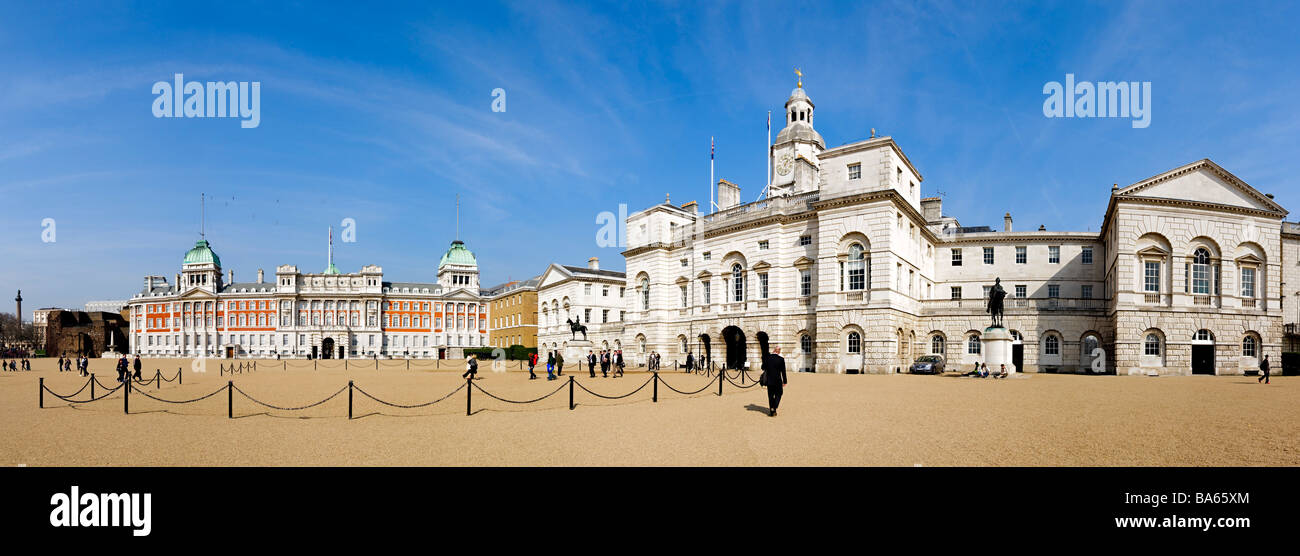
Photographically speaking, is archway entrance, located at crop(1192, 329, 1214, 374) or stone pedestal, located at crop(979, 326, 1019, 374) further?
archway entrance, located at crop(1192, 329, 1214, 374)

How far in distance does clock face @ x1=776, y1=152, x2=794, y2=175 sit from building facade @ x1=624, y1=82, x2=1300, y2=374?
9.45 m

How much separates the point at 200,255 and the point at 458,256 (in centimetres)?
4463

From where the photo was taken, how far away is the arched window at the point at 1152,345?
3366cm

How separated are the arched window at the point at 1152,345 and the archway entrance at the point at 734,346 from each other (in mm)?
23350

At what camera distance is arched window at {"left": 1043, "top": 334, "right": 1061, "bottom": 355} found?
37.3 m

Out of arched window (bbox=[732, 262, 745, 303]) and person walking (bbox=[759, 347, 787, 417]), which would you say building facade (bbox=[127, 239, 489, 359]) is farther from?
person walking (bbox=[759, 347, 787, 417])

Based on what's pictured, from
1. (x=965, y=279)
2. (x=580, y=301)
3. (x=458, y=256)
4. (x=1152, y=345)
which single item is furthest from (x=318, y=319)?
(x=1152, y=345)

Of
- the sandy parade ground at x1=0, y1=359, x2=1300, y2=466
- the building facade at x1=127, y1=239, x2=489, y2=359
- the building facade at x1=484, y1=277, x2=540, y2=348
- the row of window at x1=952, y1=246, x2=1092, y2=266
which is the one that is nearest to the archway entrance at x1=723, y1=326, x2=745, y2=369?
the row of window at x1=952, y1=246, x2=1092, y2=266

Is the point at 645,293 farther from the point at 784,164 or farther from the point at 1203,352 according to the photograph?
the point at 1203,352

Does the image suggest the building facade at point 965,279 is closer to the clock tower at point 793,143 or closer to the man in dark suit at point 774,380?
the clock tower at point 793,143

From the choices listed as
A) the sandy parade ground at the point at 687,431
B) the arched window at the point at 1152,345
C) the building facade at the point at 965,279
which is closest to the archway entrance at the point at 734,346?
the building facade at the point at 965,279

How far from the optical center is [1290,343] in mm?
39844
